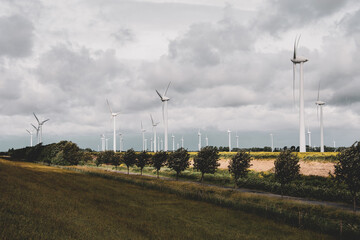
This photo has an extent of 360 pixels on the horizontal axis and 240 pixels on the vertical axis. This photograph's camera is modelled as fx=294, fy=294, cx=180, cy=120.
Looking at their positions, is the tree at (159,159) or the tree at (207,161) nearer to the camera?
the tree at (207,161)

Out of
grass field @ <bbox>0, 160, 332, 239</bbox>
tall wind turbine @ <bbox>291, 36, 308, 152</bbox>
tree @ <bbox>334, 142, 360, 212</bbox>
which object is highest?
tall wind turbine @ <bbox>291, 36, 308, 152</bbox>

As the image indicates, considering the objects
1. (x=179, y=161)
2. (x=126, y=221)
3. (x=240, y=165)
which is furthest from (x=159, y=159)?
(x=126, y=221)

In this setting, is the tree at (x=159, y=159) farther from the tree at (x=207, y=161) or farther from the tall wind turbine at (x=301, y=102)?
the tall wind turbine at (x=301, y=102)

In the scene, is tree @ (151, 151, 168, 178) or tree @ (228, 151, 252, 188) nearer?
tree @ (228, 151, 252, 188)

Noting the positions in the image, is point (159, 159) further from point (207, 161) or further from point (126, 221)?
point (126, 221)

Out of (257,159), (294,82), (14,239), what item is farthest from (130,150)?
(14,239)

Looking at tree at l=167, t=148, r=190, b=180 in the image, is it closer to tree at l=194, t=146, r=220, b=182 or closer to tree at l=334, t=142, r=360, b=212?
tree at l=194, t=146, r=220, b=182

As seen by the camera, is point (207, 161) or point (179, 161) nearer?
point (207, 161)

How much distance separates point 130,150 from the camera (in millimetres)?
112688

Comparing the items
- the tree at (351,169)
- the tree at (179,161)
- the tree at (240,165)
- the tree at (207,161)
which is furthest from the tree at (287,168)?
the tree at (179,161)

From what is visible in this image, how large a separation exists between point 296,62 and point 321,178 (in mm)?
41430

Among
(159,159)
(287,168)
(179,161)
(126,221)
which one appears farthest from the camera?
(159,159)

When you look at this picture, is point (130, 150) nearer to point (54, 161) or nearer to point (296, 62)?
point (54, 161)

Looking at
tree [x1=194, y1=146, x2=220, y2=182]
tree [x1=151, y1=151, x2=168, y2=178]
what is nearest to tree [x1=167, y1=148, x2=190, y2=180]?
tree [x1=194, y1=146, x2=220, y2=182]
